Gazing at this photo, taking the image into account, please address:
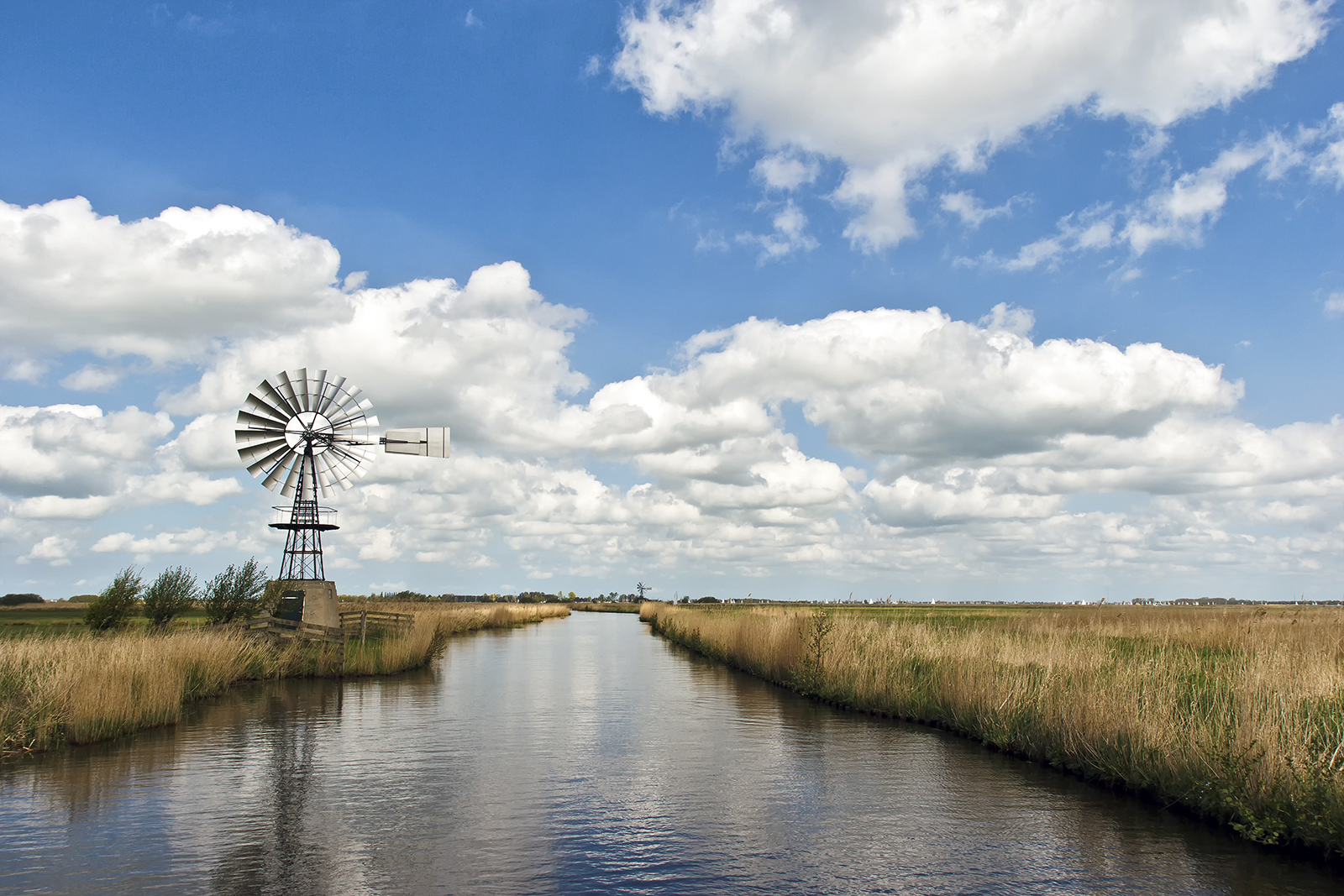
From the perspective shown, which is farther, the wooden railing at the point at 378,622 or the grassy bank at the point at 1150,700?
the wooden railing at the point at 378,622

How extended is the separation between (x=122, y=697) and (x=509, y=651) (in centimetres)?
3149

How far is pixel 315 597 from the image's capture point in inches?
1489

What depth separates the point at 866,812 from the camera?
45.6 ft

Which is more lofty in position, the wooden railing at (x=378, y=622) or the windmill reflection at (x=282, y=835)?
the wooden railing at (x=378, y=622)

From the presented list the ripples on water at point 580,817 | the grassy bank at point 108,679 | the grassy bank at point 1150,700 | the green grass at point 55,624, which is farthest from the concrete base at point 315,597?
the grassy bank at point 1150,700

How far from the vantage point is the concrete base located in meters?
37.5

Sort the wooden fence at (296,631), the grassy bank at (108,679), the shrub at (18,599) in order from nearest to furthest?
the grassy bank at (108,679)
the wooden fence at (296,631)
the shrub at (18,599)

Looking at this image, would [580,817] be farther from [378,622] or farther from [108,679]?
[378,622]

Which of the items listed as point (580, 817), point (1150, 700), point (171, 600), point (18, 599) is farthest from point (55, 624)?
point (18, 599)

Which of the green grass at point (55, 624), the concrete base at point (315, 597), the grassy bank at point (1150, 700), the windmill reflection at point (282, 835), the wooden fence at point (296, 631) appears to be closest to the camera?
the windmill reflection at point (282, 835)

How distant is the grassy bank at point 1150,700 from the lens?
39.2 feet

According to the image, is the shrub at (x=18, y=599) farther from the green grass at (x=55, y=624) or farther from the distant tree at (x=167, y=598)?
the distant tree at (x=167, y=598)

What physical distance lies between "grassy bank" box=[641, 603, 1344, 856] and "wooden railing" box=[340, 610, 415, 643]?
21157 millimetres

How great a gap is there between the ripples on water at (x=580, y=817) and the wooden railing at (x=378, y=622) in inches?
808
